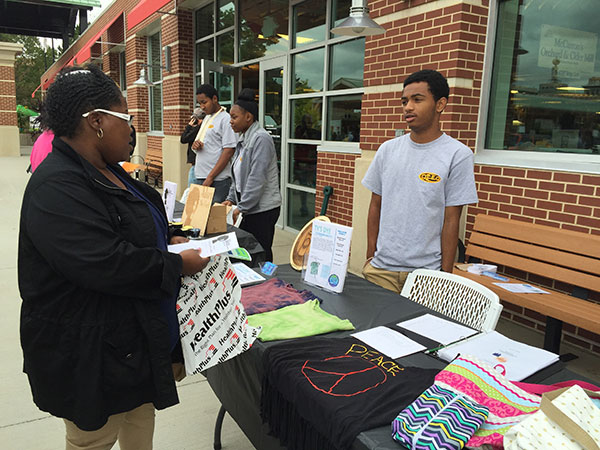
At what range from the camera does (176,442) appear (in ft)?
8.82

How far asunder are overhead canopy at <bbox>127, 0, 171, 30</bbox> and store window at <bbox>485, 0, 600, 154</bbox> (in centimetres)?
755

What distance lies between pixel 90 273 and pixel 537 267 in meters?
3.54

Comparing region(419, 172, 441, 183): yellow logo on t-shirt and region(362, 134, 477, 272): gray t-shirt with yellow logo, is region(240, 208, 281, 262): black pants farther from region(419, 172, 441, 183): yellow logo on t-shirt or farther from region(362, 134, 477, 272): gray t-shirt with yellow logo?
region(419, 172, 441, 183): yellow logo on t-shirt

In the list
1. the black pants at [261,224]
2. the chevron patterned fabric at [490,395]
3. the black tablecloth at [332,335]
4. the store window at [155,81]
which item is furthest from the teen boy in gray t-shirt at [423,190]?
the store window at [155,81]

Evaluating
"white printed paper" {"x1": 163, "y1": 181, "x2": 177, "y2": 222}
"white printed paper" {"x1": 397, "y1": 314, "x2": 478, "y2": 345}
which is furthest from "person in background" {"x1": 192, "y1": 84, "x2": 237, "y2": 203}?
"white printed paper" {"x1": 397, "y1": 314, "x2": 478, "y2": 345}

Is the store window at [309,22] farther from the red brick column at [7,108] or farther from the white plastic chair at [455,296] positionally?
the red brick column at [7,108]

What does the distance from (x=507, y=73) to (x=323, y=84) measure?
9.58 feet

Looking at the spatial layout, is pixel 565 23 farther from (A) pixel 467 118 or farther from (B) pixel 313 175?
(B) pixel 313 175

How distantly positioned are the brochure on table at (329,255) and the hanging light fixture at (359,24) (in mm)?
2317

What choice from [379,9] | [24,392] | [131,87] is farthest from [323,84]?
[131,87]

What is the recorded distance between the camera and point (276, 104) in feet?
26.1

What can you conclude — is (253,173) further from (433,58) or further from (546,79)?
(546,79)

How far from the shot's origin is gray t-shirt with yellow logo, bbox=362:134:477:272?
104 inches

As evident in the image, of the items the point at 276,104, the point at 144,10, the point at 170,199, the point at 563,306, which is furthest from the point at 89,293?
the point at 144,10
